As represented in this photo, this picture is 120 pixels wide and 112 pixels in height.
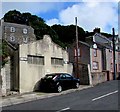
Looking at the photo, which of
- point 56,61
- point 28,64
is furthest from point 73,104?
point 56,61

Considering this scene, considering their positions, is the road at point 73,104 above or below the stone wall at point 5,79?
below

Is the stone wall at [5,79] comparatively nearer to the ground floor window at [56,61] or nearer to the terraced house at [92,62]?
the ground floor window at [56,61]

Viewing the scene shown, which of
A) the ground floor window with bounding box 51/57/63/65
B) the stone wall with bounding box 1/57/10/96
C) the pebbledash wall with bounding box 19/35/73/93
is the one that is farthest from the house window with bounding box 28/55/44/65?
the stone wall with bounding box 1/57/10/96

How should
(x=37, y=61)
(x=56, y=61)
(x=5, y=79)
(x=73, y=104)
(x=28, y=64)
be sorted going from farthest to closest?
(x=56, y=61)
(x=37, y=61)
(x=28, y=64)
(x=5, y=79)
(x=73, y=104)

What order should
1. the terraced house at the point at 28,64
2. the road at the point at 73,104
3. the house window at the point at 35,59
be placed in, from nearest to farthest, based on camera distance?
the road at the point at 73,104 < the terraced house at the point at 28,64 < the house window at the point at 35,59

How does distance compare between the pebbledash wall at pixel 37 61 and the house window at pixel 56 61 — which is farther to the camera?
the house window at pixel 56 61

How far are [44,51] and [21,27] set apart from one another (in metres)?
53.4

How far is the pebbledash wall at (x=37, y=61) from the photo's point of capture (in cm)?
2606

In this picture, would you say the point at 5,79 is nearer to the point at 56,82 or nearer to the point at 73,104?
the point at 56,82

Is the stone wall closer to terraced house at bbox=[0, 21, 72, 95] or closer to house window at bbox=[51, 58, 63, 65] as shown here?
terraced house at bbox=[0, 21, 72, 95]

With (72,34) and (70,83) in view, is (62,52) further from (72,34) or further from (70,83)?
(72,34)

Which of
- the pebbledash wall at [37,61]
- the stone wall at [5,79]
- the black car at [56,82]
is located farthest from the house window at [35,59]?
the stone wall at [5,79]

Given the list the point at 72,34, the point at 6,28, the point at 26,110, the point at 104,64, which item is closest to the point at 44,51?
the point at 26,110

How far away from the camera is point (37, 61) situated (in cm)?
2820
